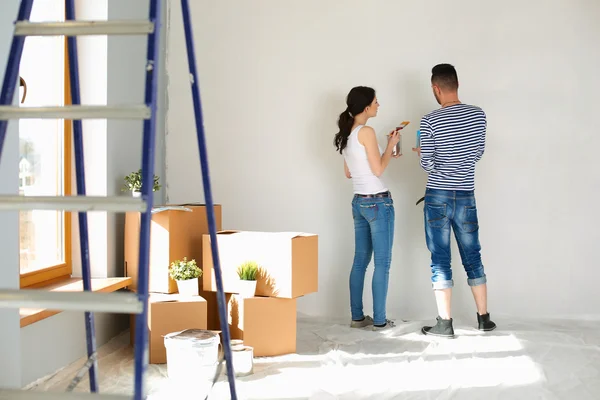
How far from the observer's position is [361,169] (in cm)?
401

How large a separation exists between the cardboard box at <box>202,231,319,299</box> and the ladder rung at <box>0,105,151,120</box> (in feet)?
6.44

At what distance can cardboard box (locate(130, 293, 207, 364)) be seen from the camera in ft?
10.6

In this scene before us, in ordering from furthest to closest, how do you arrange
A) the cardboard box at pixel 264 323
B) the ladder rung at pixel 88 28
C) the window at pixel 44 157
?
the cardboard box at pixel 264 323
the window at pixel 44 157
the ladder rung at pixel 88 28

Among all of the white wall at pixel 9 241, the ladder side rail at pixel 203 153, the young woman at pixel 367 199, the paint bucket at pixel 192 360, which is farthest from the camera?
the young woman at pixel 367 199

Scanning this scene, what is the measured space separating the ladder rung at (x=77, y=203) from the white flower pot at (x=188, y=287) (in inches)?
74.9

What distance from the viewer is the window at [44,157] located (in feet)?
10.0

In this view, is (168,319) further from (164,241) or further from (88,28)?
(88,28)

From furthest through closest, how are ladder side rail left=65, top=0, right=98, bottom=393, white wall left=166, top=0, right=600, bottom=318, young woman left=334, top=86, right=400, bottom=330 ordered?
1. white wall left=166, top=0, right=600, bottom=318
2. young woman left=334, top=86, right=400, bottom=330
3. ladder side rail left=65, top=0, right=98, bottom=393

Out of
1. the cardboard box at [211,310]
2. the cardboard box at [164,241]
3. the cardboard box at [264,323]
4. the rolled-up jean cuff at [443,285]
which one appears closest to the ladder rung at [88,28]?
the cardboard box at [164,241]

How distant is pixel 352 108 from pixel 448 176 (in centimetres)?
71

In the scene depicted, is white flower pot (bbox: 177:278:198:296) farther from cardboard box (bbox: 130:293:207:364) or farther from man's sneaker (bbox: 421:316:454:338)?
man's sneaker (bbox: 421:316:454:338)

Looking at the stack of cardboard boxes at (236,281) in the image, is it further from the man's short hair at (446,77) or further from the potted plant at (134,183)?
the man's short hair at (446,77)

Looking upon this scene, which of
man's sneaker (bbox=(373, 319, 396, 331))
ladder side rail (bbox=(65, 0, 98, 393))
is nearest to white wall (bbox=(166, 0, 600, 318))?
man's sneaker (bbox=(373, 319, 396, 331))

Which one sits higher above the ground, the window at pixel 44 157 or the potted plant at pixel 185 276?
the window at pixel 44 157
